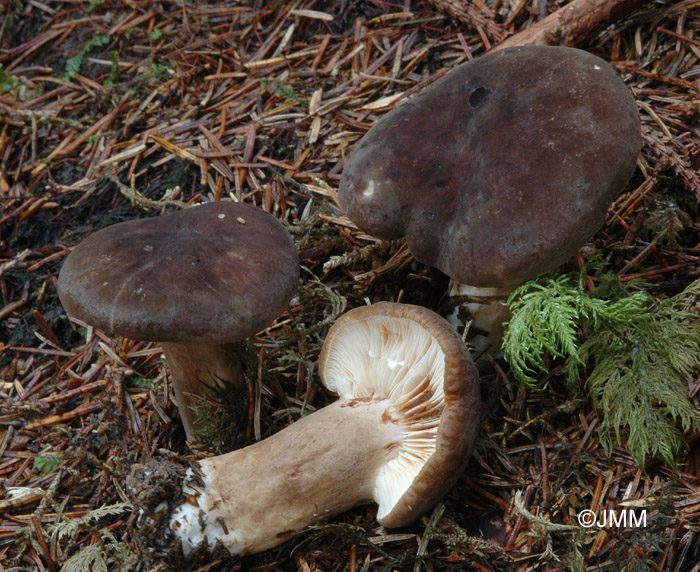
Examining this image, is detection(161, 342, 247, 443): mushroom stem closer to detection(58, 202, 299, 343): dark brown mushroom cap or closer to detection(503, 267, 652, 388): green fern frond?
detection(58, 202, 299, 343): dark brown mushroom cap

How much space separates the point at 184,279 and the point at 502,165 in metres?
1.20

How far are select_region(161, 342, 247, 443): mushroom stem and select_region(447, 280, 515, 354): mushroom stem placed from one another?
0.99m

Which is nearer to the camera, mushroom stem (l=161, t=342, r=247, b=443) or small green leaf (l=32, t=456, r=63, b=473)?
mushroom stem (l=161, t=342, r=247, b=443)

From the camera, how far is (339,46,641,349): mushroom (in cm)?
214

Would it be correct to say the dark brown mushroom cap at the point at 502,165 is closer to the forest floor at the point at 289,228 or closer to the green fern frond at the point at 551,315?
the green fern frond at the point at 551,315

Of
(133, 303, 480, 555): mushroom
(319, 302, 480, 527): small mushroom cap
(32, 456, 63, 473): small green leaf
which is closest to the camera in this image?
(319, 302, 480, 527): small mushroom cap

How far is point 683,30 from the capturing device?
123 inches

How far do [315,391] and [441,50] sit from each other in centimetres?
210

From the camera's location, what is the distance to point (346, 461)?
2320mm

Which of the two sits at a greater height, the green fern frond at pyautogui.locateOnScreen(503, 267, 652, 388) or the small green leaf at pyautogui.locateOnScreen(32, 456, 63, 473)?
the green fern frond at pyautogui.locateOnScreen(503, 267, 652, 388)

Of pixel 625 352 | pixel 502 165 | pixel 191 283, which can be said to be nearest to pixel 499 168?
pixel 502 165

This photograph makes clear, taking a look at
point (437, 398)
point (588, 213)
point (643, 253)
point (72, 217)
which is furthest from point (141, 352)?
point (643, 253)

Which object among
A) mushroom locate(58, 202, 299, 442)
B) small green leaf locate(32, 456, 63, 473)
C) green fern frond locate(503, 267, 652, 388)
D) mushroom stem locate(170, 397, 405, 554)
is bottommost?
small green leaf locate(32, 456, 63, 473)

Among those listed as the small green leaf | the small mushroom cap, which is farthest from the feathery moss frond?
the small green leaf
